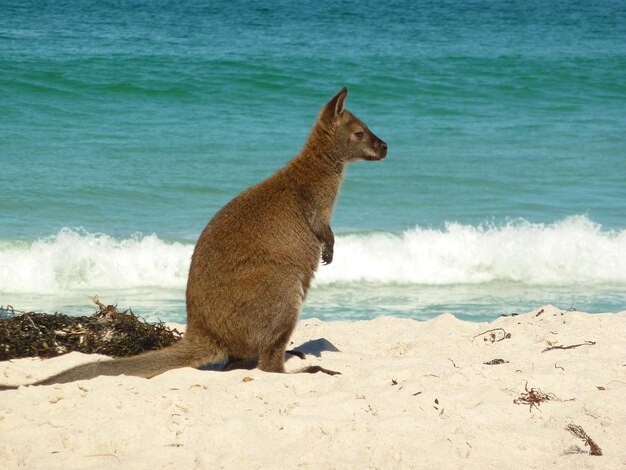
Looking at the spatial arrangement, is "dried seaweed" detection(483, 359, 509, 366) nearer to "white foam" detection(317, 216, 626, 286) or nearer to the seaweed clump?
the seaweed clump

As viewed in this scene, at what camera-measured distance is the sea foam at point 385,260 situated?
1165 cm

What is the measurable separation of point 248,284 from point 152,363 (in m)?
0.75

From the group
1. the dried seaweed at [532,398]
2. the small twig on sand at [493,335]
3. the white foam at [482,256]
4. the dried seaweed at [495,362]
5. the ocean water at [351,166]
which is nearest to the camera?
the dried seaweed at [532,398]

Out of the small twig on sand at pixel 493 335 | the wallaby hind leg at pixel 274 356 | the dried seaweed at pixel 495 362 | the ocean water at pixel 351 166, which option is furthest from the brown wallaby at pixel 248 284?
the ocean water at pixel 351 166

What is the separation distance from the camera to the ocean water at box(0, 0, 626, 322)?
1183 centimetres

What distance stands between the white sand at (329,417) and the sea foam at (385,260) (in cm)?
528

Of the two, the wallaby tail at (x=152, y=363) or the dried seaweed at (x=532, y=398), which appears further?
the wallaby tail at (x=152, y=363)

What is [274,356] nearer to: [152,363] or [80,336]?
[152,363]

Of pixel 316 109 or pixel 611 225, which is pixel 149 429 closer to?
pixel 611 225

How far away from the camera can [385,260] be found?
40.5 feet

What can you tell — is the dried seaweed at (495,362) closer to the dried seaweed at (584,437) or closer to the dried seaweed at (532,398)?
the dried seaweed at (532,398)

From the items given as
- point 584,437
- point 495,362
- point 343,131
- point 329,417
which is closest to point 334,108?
point 343,131

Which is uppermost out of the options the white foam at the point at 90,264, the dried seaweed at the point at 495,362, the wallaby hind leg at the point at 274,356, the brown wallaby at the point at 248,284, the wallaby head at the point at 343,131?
the wallaby head at the point at 343,131

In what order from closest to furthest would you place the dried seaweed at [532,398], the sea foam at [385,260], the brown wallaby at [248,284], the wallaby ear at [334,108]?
the dried seaweed at [532,398] < the brown wallaby at [248,284] < the wallaby ear at [334,108] < the sea foam at [385,260]
